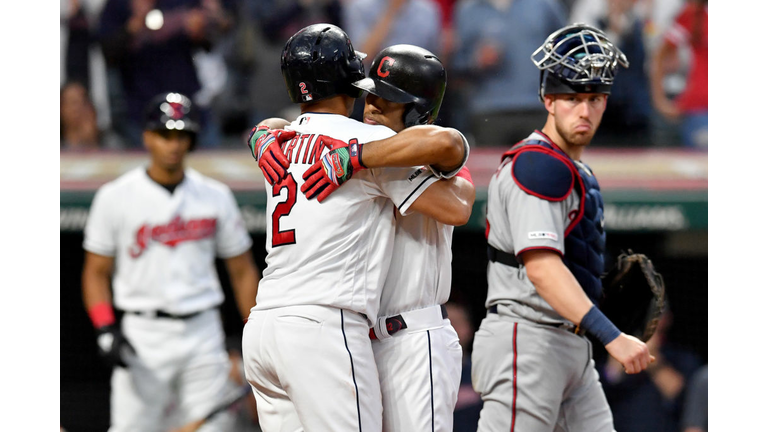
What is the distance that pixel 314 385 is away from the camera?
2416 mm

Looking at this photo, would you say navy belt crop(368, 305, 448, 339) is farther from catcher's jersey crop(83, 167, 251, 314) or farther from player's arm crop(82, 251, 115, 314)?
player's arm crop(82, 251, 115, 314)

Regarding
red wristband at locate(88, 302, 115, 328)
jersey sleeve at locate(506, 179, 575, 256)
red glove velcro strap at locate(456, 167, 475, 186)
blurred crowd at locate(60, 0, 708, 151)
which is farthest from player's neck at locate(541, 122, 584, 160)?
blurred crowd at locate(60, 0, 708, 151)

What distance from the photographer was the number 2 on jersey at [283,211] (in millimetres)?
2541

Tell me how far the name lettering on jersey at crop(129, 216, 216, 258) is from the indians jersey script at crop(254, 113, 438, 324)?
112 inches

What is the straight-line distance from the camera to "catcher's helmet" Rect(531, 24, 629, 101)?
3.06 meters

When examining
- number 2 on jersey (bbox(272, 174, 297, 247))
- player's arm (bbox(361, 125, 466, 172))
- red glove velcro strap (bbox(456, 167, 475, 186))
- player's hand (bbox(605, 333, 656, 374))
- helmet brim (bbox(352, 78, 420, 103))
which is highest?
helmet brim (bbox(352, 78, 420, 103))

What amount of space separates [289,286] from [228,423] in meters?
3.10

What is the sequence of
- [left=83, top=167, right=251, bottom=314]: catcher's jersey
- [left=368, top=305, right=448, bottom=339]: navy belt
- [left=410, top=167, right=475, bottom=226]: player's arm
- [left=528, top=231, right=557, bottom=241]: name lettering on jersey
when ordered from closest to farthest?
1. [left=410, top=167, right=475, bottom=226]: player's arm
2. [left=368, top=305, right=448, bottom=339]: navy belt
3. [left=528, top=231, right=557, bottom=241]: name lettering on jersey
4. [left=83, top=167, right=251, bottom=314]: catcher's jersey

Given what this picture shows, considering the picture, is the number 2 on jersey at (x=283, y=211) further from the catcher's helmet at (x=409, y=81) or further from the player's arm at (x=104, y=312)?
the player's arm at (x=104, y=312)

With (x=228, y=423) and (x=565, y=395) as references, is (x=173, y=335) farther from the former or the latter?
(x=565, y=395)

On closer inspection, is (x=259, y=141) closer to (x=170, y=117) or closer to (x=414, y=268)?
(x=414, y=268)

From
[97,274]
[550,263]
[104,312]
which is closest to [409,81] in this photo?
[550,263]

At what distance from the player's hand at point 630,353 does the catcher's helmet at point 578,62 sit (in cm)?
92

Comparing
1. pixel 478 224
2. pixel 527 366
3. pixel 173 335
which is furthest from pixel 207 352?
pixel 527 366
